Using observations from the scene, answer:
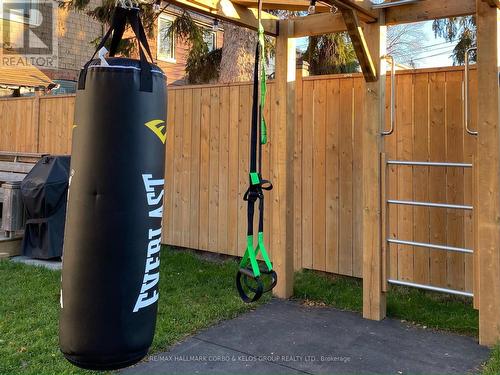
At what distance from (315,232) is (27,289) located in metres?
2.68

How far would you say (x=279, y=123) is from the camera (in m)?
4.28

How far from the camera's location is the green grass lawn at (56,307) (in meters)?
2.91

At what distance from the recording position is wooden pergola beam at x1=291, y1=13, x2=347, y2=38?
13.0 feet

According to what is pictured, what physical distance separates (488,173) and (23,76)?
34.8ft

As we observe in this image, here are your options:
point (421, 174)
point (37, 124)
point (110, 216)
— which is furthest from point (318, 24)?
point (37, 124)

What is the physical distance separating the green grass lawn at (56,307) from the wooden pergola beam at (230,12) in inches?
89.0

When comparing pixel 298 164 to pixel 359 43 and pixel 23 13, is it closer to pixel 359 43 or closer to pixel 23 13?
pixel 359 43

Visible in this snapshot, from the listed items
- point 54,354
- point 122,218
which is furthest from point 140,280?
point 54,354

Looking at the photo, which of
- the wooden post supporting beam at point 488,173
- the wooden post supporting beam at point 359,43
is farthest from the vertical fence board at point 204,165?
the wooden post supporting beam at point 488,173

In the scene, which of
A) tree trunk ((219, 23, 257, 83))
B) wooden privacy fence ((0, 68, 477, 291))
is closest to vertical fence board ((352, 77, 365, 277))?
wooden privacy fence ((0, 68, 477, 291))

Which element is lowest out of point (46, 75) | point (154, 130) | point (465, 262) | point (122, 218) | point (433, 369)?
point (433, 369)

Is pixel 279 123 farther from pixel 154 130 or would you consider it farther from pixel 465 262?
pixel 154 130

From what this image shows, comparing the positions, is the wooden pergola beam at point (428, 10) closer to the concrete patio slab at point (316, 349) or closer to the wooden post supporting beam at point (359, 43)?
the wooden post supporting beam at point (359, 43)

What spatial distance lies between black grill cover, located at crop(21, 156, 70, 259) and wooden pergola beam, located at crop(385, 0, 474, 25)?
12.5ft
